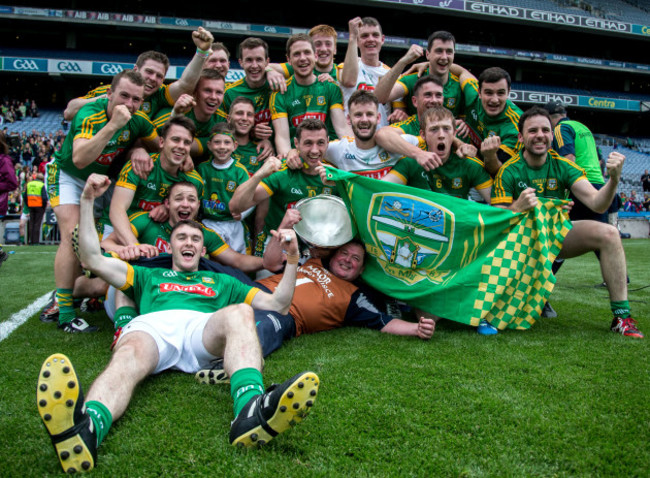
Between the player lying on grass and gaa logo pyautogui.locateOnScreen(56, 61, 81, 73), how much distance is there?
27402 mm

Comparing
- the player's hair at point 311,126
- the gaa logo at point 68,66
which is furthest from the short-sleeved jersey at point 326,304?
the gaa logo at point 68,66

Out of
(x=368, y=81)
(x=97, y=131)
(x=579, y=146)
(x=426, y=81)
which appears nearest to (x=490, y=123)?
(x=426, y=81)

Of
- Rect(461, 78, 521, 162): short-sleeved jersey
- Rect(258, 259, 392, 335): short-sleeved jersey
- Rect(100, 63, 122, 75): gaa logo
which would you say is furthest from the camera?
Rect(100, 63, 122, 75): gaa logo

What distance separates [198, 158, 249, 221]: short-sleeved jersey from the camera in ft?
15.6

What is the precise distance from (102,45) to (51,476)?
32343mm

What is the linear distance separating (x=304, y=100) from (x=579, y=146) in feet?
10.4

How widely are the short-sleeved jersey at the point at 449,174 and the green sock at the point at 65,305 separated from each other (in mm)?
3088

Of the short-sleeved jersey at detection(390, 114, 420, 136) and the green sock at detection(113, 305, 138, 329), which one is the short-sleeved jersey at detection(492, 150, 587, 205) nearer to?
the short-sleeved jersey at detection(390, 114, 420, 136)

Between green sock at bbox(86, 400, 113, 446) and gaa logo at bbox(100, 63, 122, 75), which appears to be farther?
gaa logo at bbox(100, 63, 122, 75)

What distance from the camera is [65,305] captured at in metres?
4.17

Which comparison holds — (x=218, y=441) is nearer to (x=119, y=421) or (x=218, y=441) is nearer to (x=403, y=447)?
(x=119, y=421)

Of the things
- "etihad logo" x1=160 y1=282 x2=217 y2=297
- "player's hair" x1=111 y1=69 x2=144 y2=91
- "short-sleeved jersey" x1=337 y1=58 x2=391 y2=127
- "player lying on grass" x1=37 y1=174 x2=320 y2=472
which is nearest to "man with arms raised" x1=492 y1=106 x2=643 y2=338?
"short-sleeved jersey" x1=337 y1=58 x2=391 y2=127

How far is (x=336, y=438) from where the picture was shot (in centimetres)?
204

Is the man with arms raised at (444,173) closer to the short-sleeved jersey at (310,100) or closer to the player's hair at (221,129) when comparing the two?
the short-sleeved jersey at (310,100)
